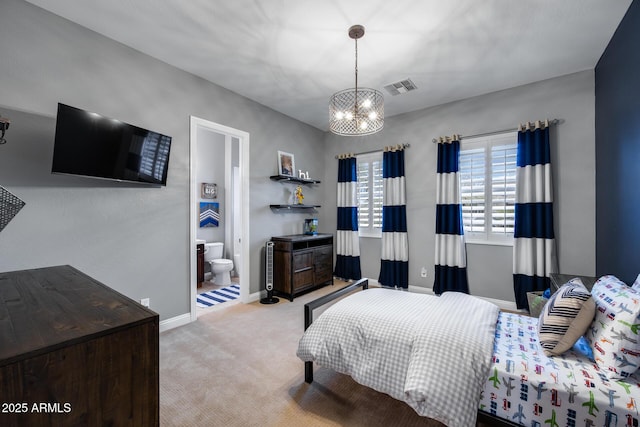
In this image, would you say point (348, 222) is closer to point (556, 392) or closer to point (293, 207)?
point (293, 207)

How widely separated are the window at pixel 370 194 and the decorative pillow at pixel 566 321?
2.96 m

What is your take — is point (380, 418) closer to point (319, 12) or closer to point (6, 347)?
point (6, 347)

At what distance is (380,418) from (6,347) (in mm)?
1780

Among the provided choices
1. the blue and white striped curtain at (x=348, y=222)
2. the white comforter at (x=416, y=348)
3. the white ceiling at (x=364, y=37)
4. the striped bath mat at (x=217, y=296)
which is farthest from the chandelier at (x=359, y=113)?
the striped bath mat at (x=217, y=296)

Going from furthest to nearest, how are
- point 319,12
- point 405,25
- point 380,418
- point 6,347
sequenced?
point 405,25
point 319,12
point 380,418
point 6,347

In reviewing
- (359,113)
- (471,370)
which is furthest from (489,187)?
(471,370)

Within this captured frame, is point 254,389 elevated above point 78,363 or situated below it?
below

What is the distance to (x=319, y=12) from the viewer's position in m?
2.16

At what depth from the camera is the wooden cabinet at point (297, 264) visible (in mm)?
3838

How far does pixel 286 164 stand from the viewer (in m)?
4.32

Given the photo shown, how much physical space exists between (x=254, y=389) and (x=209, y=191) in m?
3.95

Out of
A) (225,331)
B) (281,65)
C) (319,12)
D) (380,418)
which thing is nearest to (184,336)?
(225,331)

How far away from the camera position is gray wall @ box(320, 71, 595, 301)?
119 inches

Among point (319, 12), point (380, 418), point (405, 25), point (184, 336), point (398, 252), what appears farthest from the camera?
point (398, 252)
